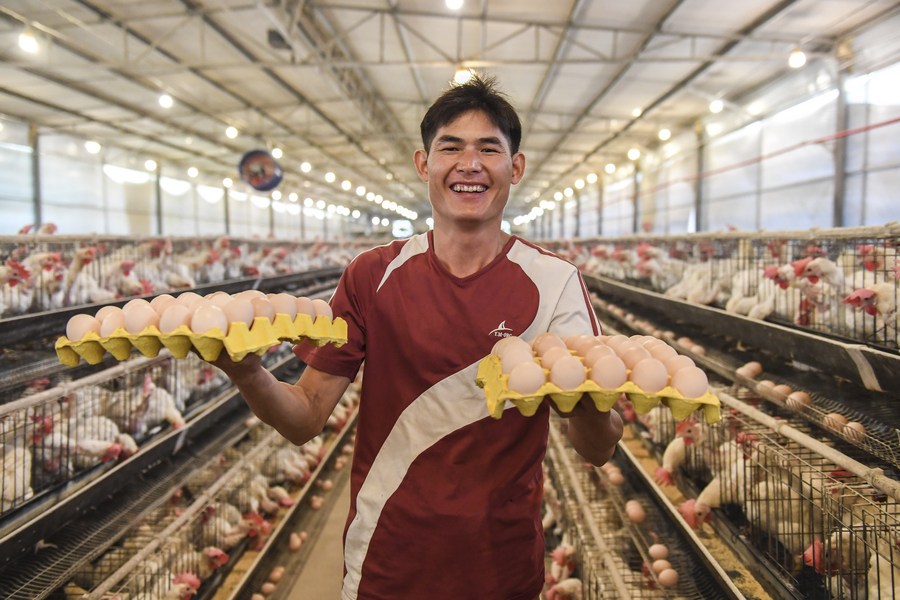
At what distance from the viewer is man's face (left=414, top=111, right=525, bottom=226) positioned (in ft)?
4.09

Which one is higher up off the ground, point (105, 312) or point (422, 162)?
point (422, 162)

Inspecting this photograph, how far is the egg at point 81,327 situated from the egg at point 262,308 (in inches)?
11.3

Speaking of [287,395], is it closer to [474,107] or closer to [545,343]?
[545,343]

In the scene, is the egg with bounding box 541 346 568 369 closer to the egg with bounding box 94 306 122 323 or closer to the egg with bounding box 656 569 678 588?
the egg with bounding box 94 306 122 323

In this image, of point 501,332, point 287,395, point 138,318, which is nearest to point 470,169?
point 501,332

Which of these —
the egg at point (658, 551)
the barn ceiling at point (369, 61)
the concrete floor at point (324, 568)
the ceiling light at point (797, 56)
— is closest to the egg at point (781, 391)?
the egg at point (658, 551)

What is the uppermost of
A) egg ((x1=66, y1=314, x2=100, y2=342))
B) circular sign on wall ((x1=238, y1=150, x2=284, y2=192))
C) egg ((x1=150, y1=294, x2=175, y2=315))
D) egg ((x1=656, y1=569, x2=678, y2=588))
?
circular sign on wall ((x1=238, y1=150, x2=284, y2=192))

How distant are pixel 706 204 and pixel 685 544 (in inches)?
416

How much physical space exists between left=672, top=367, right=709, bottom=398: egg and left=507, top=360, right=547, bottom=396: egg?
9.1 inches

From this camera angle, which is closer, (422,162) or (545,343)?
(545,343)

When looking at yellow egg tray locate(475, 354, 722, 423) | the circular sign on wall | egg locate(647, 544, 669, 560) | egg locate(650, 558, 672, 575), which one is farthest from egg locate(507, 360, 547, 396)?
the circular sign on wall

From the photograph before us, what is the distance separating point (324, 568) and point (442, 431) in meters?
2.60

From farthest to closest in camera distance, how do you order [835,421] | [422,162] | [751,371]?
[751,371]
[835,421]
[422,162]

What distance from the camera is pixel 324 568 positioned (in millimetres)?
3371
